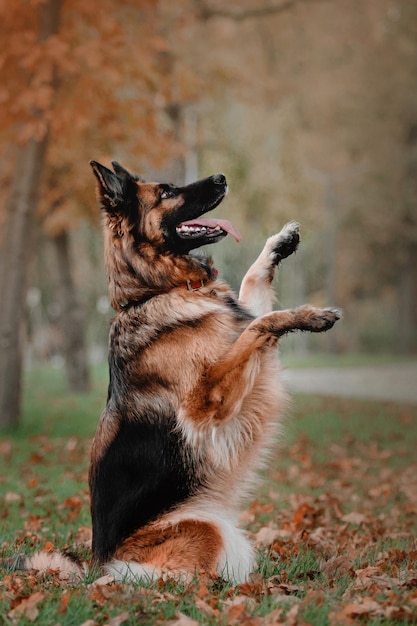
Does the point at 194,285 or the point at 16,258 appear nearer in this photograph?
the point at 194,285

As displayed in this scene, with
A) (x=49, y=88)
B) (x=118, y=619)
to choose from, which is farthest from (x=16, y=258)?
(x=118, y=619)

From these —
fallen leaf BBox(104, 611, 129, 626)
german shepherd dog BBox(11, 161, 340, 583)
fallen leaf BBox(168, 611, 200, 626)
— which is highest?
german shepherd dog BBox(11, 161, 340, 583)

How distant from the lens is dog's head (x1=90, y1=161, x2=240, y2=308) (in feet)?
16.6

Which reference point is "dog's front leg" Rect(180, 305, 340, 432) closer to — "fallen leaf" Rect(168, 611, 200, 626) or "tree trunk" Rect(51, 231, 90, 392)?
"fallen leaf" Rect(168, 611, 200, 626)

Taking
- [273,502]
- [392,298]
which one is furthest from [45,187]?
[392,298]

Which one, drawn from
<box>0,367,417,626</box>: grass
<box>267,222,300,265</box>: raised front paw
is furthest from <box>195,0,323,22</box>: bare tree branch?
<box>267,222,300,265</box>: raised front paw

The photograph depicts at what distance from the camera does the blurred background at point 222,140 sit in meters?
12.4

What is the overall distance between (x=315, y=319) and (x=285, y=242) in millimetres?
1105

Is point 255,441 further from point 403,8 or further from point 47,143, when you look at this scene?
point 403,8

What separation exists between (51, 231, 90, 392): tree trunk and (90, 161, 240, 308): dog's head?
14839 millimetres

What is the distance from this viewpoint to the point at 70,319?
19.8 metres

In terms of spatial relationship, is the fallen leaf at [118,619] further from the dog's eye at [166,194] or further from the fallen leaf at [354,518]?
the fallen leaf at [354,518]

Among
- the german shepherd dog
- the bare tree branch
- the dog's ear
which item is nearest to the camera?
the german shepherd dog

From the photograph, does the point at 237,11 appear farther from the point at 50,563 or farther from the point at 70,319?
the point at 50,563
